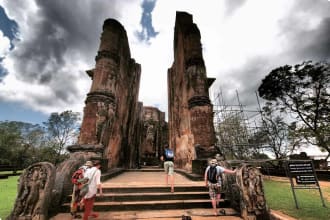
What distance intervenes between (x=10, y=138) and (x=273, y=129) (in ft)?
118

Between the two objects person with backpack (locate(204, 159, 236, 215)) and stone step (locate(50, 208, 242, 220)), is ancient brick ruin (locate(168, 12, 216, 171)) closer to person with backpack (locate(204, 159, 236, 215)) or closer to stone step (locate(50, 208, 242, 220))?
person with backpack (locate(204, 159, 236, 215))

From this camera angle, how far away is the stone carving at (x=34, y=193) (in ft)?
9.88

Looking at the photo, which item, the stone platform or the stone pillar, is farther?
the stone pillar

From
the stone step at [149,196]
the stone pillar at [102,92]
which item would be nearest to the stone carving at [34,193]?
the stone step at [149,196]

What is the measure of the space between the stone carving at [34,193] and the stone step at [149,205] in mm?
565

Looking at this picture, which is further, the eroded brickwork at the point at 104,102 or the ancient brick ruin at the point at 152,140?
the ancient brick ruin at the point at 152,140

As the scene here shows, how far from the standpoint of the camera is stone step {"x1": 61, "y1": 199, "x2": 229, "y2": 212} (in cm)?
359

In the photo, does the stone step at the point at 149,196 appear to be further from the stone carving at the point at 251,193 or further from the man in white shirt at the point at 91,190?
the stone carving at the point at 251,193

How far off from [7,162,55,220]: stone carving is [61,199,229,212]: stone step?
0.56 metres

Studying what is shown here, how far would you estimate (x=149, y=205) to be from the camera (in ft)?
12.1

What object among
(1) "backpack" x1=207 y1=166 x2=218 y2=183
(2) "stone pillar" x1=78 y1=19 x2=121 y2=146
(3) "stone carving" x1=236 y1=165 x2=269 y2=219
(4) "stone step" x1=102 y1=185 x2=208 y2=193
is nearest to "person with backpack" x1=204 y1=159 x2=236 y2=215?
(1) "backpack" x1=207 y1=166 x2=218 y2=183

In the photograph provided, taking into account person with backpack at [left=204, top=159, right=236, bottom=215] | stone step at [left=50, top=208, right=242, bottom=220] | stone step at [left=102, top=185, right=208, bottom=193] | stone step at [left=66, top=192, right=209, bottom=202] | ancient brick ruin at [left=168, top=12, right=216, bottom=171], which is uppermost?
ancient brick ruin at [left=168, top=12, right=216, bottom=171]

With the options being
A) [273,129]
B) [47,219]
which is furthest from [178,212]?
[273,129]

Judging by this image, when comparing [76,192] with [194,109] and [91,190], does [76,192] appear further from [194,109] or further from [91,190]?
[194,109]
